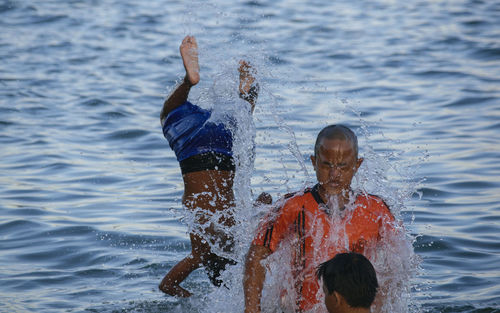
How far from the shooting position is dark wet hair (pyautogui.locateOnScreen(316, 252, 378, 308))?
13.4 feet

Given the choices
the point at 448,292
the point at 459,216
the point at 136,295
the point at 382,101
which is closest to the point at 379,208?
the point at 448,292

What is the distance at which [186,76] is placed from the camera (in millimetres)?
6098

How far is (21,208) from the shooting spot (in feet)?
28.5

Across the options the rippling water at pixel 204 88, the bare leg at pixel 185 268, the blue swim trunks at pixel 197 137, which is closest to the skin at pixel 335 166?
the rippling water at pixel 204 88

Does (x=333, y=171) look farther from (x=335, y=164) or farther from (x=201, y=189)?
(x=201, y=189)

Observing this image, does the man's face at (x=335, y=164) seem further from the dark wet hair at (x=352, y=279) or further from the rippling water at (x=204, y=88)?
the rippling water at (x=204, y=88)

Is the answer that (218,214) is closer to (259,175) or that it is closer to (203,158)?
(203,158)

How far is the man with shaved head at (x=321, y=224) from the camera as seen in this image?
15.8ft

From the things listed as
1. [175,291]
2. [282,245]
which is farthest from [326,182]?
[175,291]

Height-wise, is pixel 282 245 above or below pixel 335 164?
below

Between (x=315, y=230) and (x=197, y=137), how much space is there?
64.8 inches

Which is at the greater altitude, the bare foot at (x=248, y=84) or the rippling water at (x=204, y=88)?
the bare foot at (x=248, y=84)

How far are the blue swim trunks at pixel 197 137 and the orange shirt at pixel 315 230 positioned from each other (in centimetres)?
136

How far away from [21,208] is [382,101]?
5.98 m
